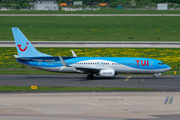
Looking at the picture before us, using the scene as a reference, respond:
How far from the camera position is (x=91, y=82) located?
43.1m

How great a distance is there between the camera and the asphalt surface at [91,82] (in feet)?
131

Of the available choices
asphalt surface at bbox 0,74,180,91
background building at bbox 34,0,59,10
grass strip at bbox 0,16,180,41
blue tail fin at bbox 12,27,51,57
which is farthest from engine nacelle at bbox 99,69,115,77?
background building at bbox 34,0,59,10

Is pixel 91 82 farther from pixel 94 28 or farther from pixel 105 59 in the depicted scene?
pixel 94 28

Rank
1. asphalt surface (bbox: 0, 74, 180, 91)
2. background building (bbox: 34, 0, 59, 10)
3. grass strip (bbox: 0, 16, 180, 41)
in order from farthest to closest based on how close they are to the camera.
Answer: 1. background building (bbox: 34, 0, 59, 10)
2. grass strip (bbox: 0, 16, 180, 41)
3. asphalt surface (bbox: 0, 74, 180, 91)

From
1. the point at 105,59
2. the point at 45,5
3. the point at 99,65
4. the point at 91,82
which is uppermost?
the point at 45,5

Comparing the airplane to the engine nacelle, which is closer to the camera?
the engine nacelle

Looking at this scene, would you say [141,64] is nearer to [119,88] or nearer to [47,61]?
[119,88]

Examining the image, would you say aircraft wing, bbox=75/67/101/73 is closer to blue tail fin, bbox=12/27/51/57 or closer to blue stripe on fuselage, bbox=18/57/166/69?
blue stripe on fuselage, bbox=18/57/166/69

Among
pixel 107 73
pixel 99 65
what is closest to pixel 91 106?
pixel 107 73

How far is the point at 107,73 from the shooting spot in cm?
4522

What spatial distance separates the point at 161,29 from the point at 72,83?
261 ft

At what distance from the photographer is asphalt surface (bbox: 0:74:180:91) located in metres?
39.9

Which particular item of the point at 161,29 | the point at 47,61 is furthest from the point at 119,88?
the point at 161,29

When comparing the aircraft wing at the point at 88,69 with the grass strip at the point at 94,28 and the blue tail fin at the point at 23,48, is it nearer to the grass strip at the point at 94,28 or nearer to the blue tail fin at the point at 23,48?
the blue tail fin at the point at 23,48
